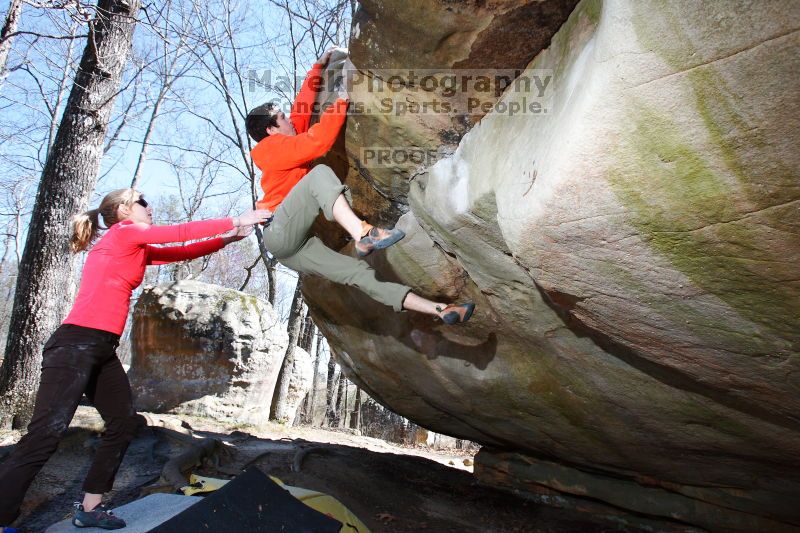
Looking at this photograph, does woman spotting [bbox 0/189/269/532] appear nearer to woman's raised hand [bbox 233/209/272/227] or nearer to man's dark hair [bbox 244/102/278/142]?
woman's raised hand [bbox 233/209/272/227]

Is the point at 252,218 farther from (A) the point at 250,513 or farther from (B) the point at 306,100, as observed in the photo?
(A) the point at 250,513

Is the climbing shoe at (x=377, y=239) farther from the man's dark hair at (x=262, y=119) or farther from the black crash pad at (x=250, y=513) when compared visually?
the black crash pad at (x=250, y=513)

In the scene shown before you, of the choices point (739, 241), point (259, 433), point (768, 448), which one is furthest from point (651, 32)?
point (259, 433)

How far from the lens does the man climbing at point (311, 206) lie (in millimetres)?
3711

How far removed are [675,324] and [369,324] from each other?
348cm

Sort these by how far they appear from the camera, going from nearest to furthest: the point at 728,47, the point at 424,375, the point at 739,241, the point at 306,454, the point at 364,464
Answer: the point at 728,47 → the point at 739,241 → the point at 424,375 → the point at 306,454 → the point at 364,464

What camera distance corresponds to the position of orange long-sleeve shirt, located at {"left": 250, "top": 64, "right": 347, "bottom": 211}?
13.4 ft

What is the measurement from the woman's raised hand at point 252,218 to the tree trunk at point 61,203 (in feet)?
14.6

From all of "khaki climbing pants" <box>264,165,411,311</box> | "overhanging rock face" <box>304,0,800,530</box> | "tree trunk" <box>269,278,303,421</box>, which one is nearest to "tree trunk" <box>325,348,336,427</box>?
"tree trunk" <box>269,278,303,421</box>

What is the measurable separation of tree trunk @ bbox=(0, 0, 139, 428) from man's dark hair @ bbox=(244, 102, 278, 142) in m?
4.22

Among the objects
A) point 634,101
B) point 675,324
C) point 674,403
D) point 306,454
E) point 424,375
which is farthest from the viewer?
point 306,454

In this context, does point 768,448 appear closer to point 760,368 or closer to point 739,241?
point 760,368

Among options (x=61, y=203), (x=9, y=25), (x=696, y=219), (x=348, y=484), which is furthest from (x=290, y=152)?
(x=9, y=25)

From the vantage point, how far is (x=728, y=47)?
1.86m
